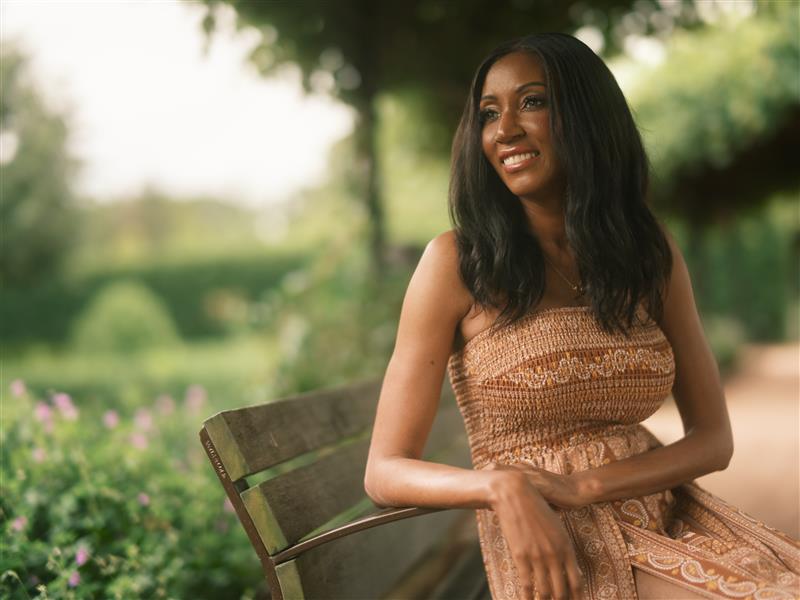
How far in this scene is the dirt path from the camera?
5.37 m

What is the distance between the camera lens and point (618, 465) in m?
1.77

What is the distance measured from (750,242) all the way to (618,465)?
71.1ft

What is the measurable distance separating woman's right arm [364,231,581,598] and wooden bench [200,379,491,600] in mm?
81

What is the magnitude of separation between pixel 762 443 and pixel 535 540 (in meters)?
7.07

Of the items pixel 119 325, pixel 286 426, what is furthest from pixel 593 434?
pixel 119 325

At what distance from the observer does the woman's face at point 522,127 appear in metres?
1.91

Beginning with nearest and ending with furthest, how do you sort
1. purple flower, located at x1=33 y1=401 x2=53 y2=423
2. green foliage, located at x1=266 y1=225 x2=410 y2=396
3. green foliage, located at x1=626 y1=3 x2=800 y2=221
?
purple flower, located at x1=33 y1=401 x2=53 y2=423, green foliage, located at x1=266 y1=225 x2=410 y2=396, green foliage, located at x1=626 y1=3 x2=800 y2=221

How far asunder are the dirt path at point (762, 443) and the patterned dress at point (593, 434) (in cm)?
309

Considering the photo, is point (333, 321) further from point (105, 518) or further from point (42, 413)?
point (105, 518)

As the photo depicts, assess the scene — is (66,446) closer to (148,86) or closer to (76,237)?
(148,86)

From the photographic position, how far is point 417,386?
70.5 inches

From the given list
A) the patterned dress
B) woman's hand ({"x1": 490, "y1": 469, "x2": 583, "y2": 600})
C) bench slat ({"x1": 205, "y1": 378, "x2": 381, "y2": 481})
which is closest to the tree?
bench slat ({"x1": 205, "y1": 378, "x2": 381, "y2": 481})

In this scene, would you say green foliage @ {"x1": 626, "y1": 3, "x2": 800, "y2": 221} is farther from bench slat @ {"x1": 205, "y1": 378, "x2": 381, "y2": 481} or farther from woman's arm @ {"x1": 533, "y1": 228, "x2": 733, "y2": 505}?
woman's arm @ {"x1": 533, "y1": 228, "x2": 733, "y2": 505}

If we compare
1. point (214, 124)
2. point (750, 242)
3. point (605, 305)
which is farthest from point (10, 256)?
point (750, 242)
